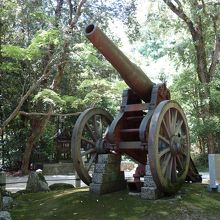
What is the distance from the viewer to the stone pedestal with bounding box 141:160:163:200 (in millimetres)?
7109

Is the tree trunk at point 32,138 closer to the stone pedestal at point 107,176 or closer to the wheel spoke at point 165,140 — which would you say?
the stone pedestal at point 107,176

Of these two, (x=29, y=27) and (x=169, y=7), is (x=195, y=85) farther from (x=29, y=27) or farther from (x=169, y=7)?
(x=29, y=27)

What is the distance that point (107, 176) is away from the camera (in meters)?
7.93

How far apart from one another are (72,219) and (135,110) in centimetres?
284

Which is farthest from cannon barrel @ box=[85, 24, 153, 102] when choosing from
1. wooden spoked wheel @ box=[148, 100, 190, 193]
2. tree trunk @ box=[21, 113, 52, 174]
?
tree trunk @ box=[21, 113, 52, 174]

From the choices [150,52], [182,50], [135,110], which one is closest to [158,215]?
[135,110]

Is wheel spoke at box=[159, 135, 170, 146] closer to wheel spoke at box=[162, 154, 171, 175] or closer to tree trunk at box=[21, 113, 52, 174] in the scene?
wheel spoke at box=[162, 154, 171, 175]

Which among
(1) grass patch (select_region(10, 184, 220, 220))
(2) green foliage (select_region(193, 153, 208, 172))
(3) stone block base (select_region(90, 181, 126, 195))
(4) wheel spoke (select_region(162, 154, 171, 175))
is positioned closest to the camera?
(1) grass patch (select_region(10, 184, 220, 220))

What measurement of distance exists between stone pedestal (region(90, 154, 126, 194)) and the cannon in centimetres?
25

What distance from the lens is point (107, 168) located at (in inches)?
313

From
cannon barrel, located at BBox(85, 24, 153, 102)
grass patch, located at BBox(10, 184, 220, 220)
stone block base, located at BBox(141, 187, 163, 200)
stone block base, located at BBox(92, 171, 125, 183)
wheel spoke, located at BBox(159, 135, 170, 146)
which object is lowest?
grass patch, located at BBox(10, 184, 220, 220)

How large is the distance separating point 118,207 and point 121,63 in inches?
107

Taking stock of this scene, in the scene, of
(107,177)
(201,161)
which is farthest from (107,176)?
(201,161)

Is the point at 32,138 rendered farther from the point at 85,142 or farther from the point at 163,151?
the point at 163,151
